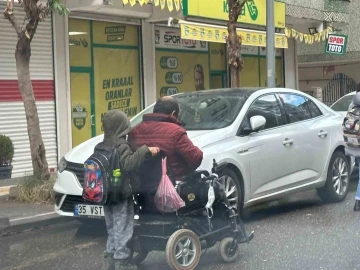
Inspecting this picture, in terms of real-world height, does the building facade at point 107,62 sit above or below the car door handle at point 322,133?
above

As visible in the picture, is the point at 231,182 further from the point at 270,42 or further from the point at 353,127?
the point at 270,42

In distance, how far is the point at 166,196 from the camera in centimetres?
571

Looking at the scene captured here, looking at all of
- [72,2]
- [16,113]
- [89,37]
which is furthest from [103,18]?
[16,113]

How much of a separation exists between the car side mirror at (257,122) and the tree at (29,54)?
330cm

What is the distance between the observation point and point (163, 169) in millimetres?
5750

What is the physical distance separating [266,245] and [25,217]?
10.7ft

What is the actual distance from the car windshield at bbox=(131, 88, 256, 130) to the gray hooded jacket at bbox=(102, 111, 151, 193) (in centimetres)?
231

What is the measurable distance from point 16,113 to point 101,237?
6.14 m

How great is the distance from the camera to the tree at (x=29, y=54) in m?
9.48

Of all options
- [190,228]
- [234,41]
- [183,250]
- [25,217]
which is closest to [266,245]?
[190,228]

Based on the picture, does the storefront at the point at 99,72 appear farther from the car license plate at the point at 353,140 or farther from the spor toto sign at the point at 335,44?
the car license plate at the point at 353,140

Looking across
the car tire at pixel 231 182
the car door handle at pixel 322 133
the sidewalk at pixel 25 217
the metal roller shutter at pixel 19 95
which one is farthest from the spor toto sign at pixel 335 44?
the car tire at pixel 231 182

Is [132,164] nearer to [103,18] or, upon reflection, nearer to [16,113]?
[16,113]

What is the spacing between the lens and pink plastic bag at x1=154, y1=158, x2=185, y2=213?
5.71m
